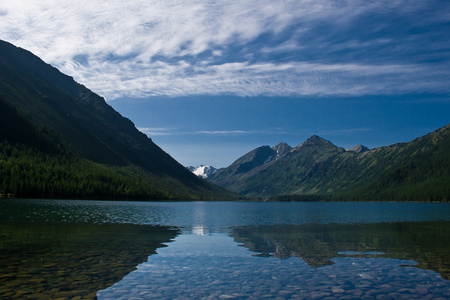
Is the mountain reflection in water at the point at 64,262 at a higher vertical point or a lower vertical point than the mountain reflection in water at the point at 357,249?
higher

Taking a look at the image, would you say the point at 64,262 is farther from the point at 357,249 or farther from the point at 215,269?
the point at 357,249

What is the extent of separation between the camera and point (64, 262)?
27.1 m

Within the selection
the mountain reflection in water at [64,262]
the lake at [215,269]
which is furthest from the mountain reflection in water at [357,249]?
the mountain reflection in water at [64,262]

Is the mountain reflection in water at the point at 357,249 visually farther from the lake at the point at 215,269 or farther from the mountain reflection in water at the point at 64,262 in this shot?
the mountain reflection in water at the point at 64,262

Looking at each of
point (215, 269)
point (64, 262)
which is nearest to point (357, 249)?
point (215, 269)

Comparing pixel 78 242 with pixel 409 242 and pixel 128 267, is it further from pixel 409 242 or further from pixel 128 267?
pixel 409 242

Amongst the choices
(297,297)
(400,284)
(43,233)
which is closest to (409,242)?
(400,284)

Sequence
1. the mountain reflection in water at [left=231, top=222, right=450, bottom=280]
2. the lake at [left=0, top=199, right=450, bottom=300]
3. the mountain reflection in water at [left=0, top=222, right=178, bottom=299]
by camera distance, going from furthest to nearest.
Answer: the mountain reflection in water at [left=231, top=222, right=450, bottom=280] → the lake at [left=0, top=199, right=450, bottom=300] → the mountain reflection in water at [left=0, top=222, right=178, bottom=299]

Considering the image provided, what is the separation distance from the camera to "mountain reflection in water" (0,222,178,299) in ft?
64.6

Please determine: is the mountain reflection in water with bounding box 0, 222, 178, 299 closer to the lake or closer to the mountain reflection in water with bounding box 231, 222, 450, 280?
the lake

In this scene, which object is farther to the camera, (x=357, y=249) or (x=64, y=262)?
(x=357, y=249)

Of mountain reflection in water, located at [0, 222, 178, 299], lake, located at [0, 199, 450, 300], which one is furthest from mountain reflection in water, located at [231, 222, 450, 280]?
mountain reflection in water, located at [0, 222, 178, 299]

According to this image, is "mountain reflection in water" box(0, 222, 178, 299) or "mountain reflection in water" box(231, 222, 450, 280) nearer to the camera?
"mountain reflection in water" box(0, 222, 178, 299)

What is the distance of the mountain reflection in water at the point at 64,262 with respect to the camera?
64.6 feet
